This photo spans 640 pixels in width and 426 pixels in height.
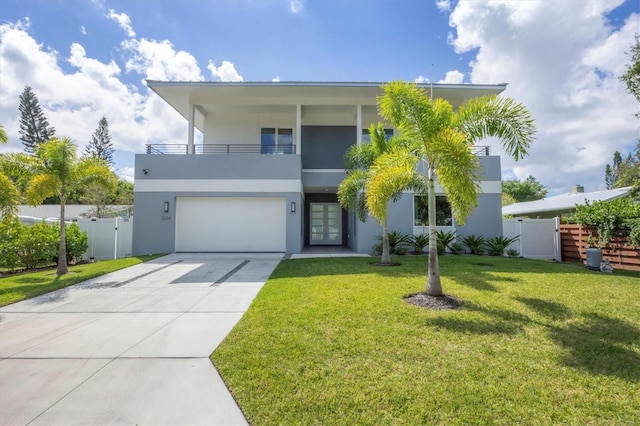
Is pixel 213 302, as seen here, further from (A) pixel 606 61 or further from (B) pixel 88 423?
(A) pixel 606 61

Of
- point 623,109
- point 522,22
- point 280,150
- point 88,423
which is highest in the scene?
point 522,22

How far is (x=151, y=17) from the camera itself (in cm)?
1062

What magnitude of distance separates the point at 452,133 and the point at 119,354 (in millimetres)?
6048

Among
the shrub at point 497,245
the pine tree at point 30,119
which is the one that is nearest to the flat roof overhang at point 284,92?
the shrub at point 497,245

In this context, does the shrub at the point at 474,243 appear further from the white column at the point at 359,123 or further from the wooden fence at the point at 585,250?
the white column at the point at 359,123

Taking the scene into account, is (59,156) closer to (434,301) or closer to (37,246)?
(37,246)

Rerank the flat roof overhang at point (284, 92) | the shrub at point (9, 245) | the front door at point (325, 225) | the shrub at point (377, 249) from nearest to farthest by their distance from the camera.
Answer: the shrub at point (9, 245) → the shrub at point (377, 249) → the flat roof overhang at point (284, 92) → the front door at point (325, 225)

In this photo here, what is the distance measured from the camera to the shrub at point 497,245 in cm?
1282

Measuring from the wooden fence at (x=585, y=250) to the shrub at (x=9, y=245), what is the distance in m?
20.2

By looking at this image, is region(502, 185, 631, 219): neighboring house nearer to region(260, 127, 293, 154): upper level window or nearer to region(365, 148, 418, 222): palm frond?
region(260, 127, 293, 154): upper level window

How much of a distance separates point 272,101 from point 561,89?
13296 millimetres

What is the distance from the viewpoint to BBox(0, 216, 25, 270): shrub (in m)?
9.49

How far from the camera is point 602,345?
381 centimetres

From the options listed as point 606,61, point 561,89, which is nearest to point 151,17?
point 561,89
